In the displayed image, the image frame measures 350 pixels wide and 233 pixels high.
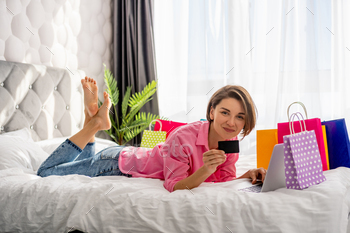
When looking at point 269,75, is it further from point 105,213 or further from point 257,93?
point 105,213

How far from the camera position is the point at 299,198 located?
95 cm

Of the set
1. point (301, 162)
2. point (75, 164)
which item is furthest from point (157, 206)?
point (75, 164)

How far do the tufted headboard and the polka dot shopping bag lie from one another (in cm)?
176

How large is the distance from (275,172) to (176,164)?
404 millimetres

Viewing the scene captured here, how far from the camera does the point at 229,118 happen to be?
128 centimetres

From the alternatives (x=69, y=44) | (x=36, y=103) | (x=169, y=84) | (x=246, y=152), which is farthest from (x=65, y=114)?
(x=246, y=152)

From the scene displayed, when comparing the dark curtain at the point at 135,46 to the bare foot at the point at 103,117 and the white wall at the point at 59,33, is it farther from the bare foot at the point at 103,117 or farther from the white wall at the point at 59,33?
the bare foot at the point at 103,117

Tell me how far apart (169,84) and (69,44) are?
1194 millimetres

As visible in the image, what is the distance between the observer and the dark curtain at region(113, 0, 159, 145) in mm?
3355

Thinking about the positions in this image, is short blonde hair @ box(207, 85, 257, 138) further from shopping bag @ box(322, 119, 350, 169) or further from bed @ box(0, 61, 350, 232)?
shopping bag @ box(322, 119, 350, 169)

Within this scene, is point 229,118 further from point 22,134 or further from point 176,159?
point 22,134

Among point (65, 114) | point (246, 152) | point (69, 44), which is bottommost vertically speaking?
point (246, 152)

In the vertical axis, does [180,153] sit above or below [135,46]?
below

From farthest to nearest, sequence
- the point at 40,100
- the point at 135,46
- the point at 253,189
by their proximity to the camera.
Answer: the point at 135,46, the point at 40,100, the point at 253,189
